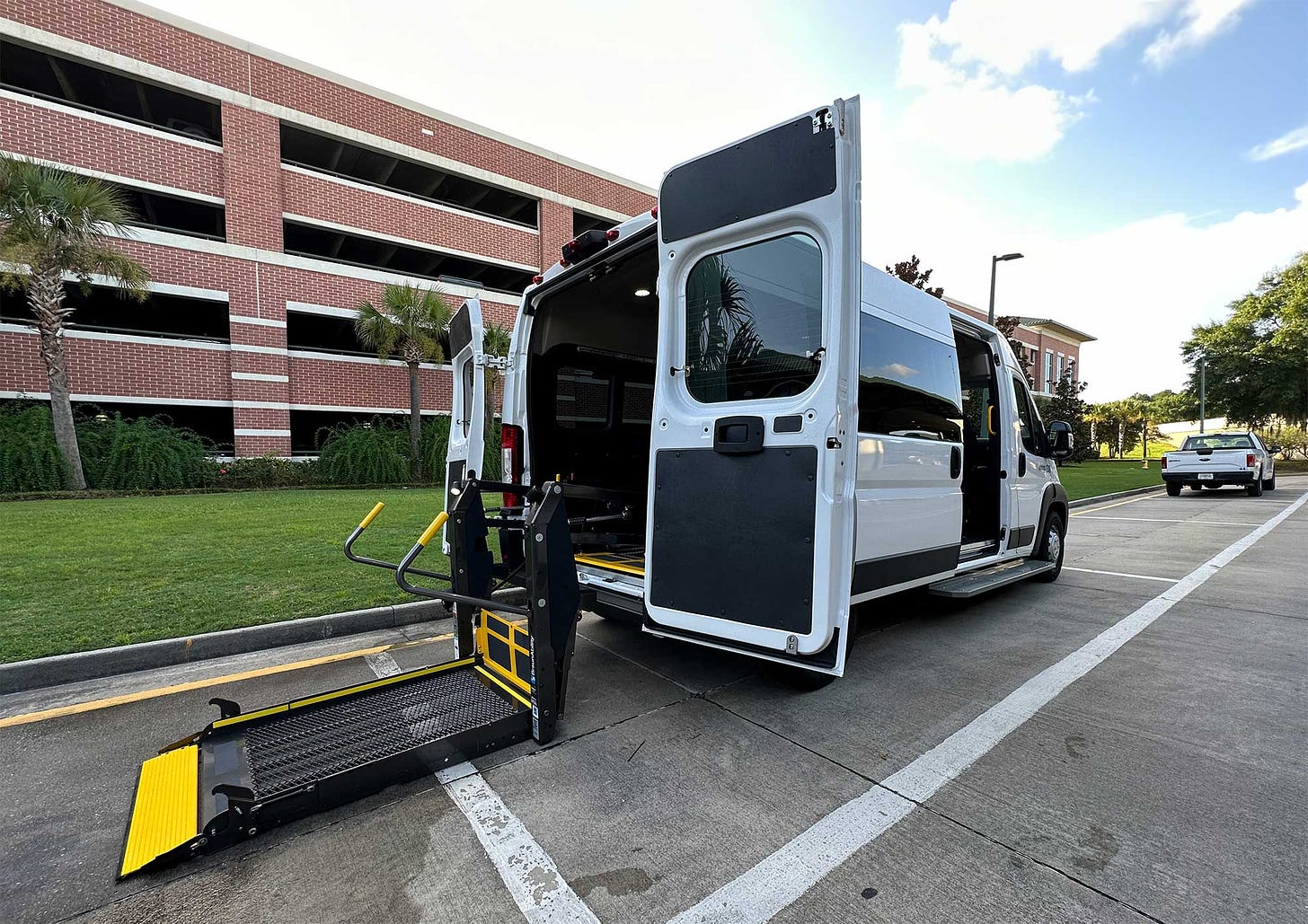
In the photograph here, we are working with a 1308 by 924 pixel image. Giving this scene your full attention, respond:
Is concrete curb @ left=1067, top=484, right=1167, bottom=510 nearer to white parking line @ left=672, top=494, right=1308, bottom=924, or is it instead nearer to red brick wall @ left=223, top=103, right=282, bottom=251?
white parking line @ left=672, top=494, right=1308, bottom=924

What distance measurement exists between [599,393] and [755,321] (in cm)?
257

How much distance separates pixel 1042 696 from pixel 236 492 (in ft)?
53.1

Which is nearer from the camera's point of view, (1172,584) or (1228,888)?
(1228,888)

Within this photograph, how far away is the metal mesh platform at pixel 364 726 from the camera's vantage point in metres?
2.45

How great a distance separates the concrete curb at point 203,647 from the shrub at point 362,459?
13.5 metres

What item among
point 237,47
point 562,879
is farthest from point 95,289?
point 562,879

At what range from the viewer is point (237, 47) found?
17047 millimetres

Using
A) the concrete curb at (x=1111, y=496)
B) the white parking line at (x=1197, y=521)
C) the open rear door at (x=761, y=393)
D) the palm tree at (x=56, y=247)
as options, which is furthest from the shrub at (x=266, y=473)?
the concrete curb at (x=1111, y=496)

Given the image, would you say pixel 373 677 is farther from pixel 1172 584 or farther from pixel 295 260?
pixel 295 260

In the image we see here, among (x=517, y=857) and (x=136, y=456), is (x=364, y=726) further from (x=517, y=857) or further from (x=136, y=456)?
(x=136, y=456)

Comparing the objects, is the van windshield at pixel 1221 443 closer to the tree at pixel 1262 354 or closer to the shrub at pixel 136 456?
the tree at pixel 1262 354

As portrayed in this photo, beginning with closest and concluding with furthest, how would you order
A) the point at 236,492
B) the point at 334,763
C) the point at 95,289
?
the point at 334,763 → the point at 236,492 → the point at 95,289

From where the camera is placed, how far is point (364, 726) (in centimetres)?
278

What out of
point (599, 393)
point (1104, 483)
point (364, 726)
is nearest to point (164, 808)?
point (364, 726)
